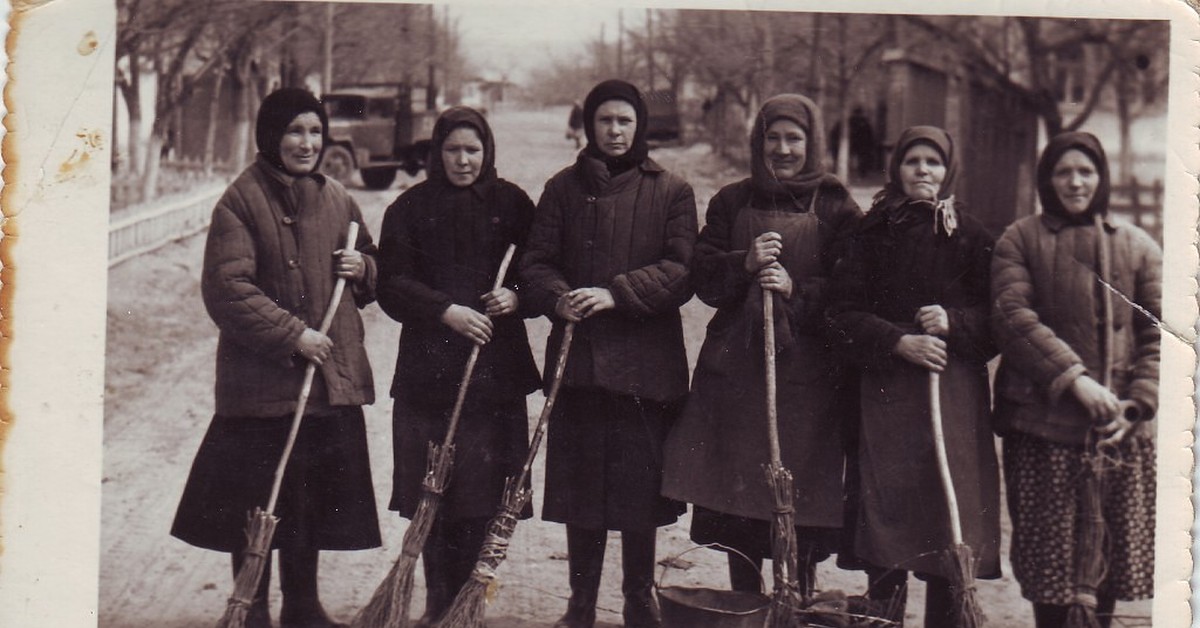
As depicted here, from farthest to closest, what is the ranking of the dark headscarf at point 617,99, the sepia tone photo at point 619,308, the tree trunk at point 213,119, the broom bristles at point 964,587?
1. the tree trunk at point 213,119
2. the dark headscarf at point 617,99
3. the sepia tone photo at point 619,308
4. the broom bristles at point 964,587

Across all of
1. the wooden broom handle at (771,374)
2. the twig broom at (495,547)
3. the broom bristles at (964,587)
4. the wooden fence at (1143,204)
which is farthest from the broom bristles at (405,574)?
the wooden fence at (1143,204)

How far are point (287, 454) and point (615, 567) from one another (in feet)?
3.44

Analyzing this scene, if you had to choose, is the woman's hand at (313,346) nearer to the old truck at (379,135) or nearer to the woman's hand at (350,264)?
the woman's hand at (350,264)

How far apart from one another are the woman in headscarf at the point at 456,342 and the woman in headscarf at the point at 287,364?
119 millimetres

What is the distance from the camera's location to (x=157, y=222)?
393 centimetres

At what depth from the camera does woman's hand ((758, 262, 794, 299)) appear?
3779mm

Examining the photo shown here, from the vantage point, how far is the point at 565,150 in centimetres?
395

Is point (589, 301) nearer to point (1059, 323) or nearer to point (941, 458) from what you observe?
point (941, 458)

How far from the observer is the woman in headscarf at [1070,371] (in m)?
3.72

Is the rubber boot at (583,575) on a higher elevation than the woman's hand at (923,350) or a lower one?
lower

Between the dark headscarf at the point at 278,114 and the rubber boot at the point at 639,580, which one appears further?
the rubber boot at the point at 639,580

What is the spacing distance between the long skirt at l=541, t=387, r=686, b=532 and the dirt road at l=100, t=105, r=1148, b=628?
156 millimetres

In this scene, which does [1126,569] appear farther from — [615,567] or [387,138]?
[387,138]

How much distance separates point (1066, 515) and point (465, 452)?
1708 mm
